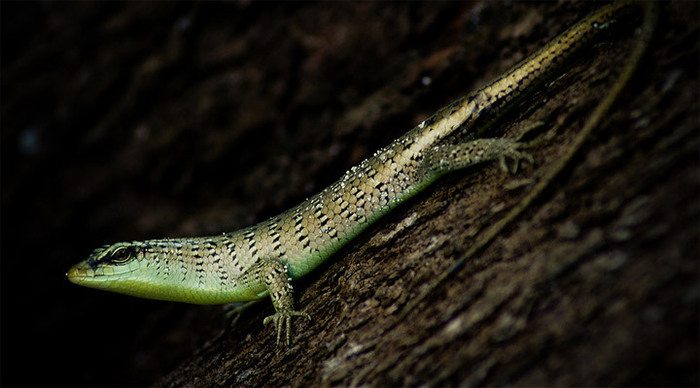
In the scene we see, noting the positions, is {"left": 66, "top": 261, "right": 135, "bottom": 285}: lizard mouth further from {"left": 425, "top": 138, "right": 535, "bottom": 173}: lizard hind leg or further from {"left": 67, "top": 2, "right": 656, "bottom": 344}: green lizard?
{"left": 425, "top": 138, "right": 535, "bottom": 173}: lizard hind leg

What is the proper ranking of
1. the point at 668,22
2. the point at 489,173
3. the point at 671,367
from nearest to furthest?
1. the point at 671,367
2. the point at 668,22
3. the point at 489,173

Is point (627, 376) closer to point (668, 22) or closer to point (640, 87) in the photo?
point (640, 87)

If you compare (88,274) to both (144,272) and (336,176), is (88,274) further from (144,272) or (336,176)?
(336,176)

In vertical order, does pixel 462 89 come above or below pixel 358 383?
above

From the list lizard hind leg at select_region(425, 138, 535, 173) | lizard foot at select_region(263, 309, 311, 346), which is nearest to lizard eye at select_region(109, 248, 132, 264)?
lizard foot at select_region(263, 309, 311, 346)

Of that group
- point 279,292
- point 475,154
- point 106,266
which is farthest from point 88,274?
point 475,154

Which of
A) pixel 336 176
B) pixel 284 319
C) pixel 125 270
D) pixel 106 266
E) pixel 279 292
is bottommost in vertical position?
pixel 284 319

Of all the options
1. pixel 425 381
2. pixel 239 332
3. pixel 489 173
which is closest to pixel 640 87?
pixel 489 173
